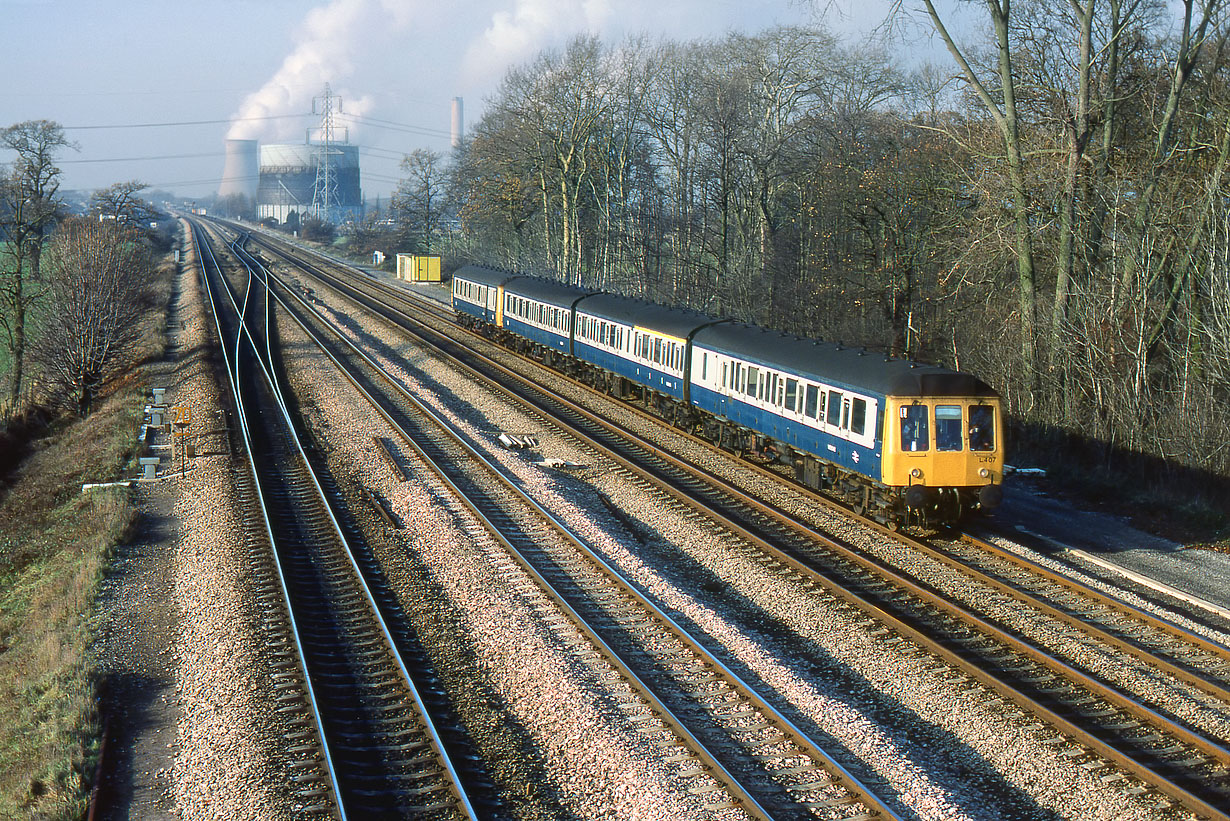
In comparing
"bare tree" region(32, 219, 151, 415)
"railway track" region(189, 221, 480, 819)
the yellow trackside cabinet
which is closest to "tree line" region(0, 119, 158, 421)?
"bare tree" region(32, 219, 151, 415)

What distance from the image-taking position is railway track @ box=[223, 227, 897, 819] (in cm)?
880

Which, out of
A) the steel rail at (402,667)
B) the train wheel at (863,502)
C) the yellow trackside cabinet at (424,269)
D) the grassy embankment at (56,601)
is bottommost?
the grassy embankment at (56,601)

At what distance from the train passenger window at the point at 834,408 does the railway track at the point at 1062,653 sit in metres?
1.79

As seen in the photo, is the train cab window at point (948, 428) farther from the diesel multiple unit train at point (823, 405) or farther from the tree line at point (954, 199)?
the tree line at point (954, 199)

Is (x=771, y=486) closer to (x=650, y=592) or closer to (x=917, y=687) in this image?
(x=650, y=592)

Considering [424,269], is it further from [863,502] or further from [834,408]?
[863,502]

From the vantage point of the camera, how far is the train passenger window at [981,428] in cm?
1622

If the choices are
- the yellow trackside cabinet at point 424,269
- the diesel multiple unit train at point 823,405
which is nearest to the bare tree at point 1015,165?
the diesel multiple unit train at point 823,405

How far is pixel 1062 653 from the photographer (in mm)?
11922

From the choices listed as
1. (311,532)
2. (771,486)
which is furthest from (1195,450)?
(311,532)

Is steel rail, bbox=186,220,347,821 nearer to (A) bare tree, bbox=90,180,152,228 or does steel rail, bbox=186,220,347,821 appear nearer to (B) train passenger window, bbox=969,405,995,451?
(B) train passenger window, bbox=969,405,995,451

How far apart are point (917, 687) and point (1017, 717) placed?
3.53 ft

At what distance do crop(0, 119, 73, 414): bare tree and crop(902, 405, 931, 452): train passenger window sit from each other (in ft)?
101

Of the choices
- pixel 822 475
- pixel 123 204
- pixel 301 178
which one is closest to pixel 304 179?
pixel 301 178
